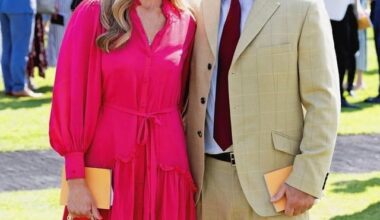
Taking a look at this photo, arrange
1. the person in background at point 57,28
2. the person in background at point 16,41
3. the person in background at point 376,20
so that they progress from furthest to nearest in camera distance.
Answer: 1. the person in background at point 57,28
2. the person in background at point 16,41
3. the person in background at point 376,20

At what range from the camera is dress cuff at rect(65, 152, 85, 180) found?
159 inches

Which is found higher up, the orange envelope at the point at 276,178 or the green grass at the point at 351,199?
the orange envelope at the point at 276,178

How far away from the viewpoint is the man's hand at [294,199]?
3.96 metres

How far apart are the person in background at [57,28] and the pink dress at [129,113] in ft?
30.5

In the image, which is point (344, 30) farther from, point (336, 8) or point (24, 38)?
point (24, 38)

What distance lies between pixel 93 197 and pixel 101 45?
67 centimetres

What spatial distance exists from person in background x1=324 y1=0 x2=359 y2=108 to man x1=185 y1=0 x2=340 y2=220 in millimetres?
7145

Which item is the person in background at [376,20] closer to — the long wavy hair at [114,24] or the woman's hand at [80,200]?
the long wavy hair at [114,24]

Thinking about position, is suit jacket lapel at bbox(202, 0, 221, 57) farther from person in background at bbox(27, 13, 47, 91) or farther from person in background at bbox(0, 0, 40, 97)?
person in background at bbox(27, 13, 47, 91)

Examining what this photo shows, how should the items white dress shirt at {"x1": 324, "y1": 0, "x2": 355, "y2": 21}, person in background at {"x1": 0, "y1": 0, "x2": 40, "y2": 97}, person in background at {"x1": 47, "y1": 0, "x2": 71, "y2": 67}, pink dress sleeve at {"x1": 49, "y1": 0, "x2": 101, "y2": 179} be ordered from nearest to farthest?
pink dress sleeve at {"x1": 49, "y1": 0, "x2": 101, "y2": 179}
white dress shirt at {"x1": 324, "y1": 0, "x2": 355, "y2": 21}
person in background at {"x1": 0, "y1": 0, "x2": 40, "y2": 97}
person in background at {"x1": 47, "y1": 0, "x2": 71, "y2": 67}

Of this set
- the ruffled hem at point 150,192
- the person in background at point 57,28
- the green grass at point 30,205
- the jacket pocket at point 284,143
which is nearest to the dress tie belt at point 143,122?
the ruffled hem at point 150,192

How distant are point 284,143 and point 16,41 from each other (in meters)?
8.97

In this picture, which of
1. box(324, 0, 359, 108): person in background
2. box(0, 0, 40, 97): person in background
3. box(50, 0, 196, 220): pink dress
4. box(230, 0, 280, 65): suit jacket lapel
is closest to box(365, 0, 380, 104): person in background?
box(324, 0, 359, 108): person in background

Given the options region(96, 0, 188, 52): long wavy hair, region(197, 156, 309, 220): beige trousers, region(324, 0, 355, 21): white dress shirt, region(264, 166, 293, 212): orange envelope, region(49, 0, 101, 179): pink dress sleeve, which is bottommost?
region(324, 0, 355, 21): white dress shirt
